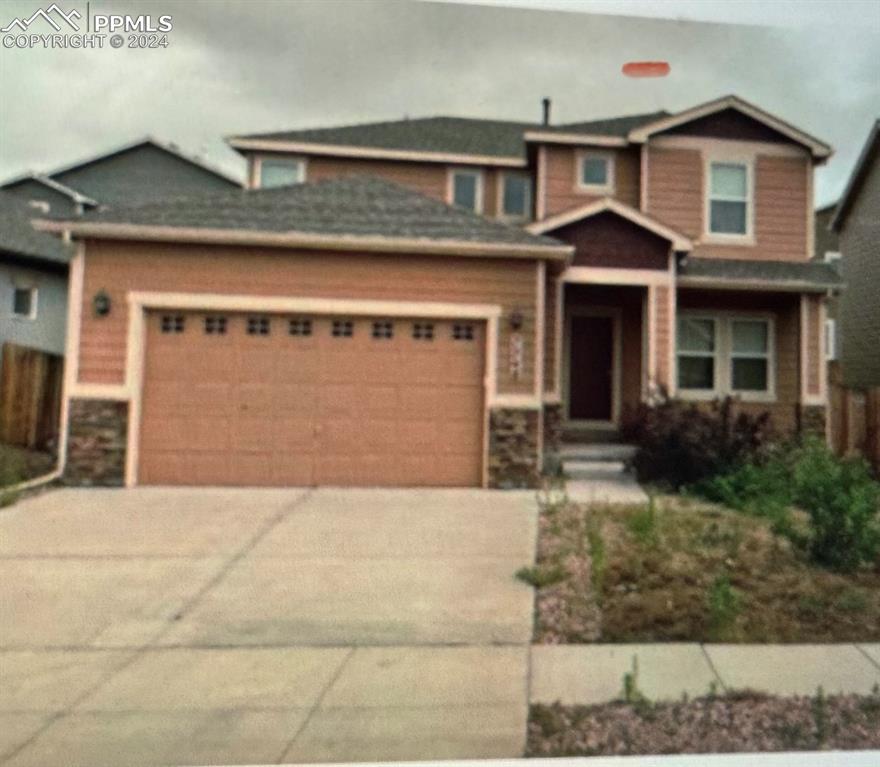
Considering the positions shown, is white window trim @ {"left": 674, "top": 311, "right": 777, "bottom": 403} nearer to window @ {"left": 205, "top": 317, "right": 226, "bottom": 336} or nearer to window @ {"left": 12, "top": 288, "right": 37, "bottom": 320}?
window @ {"left": 205, "top": 317, "right": 226, "bottom": 336}

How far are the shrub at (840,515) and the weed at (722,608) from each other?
3.14 feet

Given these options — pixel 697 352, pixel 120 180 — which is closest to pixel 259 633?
pixel 120 180

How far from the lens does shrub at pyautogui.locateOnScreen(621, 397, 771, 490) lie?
259 inches

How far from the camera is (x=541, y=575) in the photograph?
4336mm

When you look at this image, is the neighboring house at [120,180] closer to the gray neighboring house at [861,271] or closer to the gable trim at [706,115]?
the gable trim at [706,115]

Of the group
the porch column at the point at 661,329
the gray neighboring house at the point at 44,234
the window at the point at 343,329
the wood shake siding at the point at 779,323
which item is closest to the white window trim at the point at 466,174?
the porch column at the point at 661,329

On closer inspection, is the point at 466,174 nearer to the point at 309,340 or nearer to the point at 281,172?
the point at 281,172

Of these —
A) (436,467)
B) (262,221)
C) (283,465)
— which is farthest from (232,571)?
(262,221)

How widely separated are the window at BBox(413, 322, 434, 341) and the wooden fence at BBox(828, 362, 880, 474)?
4.85 meters

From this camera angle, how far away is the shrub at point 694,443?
659 cm

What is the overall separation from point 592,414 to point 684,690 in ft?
22.4

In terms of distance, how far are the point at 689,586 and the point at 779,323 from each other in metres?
7.29

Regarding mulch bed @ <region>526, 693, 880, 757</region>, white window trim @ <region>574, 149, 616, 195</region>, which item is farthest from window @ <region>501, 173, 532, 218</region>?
mulch bed @ <region>526, 693, 880, 757</region>

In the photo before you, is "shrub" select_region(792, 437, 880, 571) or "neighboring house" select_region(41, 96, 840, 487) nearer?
"shrub" select_region(792, 437, 880, 571)
